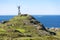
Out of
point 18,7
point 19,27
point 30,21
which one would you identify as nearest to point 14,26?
point 19,27

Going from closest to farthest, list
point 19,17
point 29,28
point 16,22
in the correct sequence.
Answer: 1. point 29,28
2. point 16,22
3. point 19,17

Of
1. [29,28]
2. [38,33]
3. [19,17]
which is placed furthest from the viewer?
[19,17]

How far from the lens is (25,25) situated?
57.5 m

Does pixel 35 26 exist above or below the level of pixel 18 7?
below

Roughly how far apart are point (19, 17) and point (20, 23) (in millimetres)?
5527

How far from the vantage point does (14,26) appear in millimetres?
56688

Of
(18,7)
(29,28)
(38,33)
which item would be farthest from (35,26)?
(18,7)

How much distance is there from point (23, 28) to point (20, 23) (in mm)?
3105

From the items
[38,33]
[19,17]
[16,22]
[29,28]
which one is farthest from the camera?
[19,17]

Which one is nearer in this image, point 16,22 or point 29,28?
point 29,28

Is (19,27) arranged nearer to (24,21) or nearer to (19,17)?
(24,21)

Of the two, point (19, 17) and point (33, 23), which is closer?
point (33, 23)

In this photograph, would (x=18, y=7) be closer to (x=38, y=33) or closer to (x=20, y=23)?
(x=20, y=23)

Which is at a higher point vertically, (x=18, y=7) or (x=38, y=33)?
(x=18, y=7)
